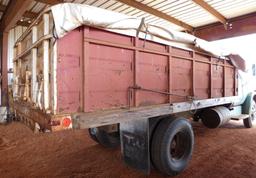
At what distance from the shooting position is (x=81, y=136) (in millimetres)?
5719

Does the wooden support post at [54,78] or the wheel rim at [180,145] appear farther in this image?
the wheel rim at [180,145]

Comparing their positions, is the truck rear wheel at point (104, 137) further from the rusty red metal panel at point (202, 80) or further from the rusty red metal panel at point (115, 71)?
the rusty red metal panel at point (202, 80)

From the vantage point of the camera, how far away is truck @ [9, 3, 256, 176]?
2.26 metres

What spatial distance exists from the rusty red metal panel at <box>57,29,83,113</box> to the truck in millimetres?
11

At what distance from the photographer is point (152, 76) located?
3174 millimetres

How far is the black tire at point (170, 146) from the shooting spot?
321 centimetres

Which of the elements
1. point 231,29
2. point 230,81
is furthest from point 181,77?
point 231,29

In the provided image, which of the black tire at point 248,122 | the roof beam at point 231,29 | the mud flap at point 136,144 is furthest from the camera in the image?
the roof beam at point 231,29

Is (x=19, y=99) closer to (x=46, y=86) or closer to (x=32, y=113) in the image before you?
(x=32, y=113)

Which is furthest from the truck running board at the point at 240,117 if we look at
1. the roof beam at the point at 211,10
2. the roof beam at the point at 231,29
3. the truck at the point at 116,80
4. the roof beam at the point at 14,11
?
the roof beam at the point at 14,11

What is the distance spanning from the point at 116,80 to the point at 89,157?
2.24 m

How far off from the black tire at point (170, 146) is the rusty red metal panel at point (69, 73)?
4.97ft

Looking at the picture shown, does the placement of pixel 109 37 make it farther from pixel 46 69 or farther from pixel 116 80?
pixel 46 69

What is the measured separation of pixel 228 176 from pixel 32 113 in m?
3.29
